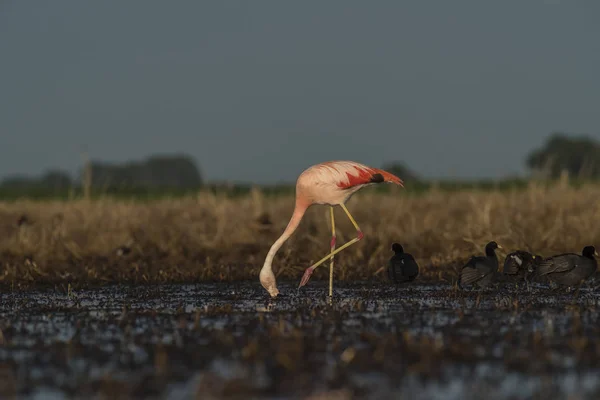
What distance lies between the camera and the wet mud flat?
5.25m

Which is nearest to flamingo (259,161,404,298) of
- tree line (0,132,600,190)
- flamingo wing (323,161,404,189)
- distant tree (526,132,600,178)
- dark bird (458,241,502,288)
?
flamingo wing (323,161,404,189)

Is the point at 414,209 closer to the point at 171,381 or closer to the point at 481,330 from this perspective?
the point at 481,330

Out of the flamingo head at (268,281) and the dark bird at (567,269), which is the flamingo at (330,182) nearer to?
the flamingo head at (268,281)

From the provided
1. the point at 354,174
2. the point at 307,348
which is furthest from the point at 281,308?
the point at 307,348

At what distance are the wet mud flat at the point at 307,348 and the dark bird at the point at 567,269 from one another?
0.58 meters

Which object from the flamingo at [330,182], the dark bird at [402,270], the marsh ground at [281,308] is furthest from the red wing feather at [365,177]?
the marsh ground at [281,308]

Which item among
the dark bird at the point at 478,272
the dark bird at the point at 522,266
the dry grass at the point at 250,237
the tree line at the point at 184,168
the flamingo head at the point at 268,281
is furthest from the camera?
the tree line at the point at 184,168

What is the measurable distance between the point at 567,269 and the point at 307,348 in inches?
209

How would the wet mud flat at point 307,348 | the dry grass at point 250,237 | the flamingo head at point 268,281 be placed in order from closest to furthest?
1. the wet mud flat at point 307,348
2. the flamingo head at point 268,281
3. the dry grass at point 250,237

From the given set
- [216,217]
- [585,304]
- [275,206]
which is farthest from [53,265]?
[585,304]

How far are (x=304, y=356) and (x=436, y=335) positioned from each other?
1.31 metres

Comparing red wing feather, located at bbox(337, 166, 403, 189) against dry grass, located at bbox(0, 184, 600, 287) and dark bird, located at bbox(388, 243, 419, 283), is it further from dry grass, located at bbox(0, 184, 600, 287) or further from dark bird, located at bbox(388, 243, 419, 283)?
dry grass, located at bbox(0, 184, 600, 287)

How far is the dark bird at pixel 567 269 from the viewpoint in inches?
426

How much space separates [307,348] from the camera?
645cm
